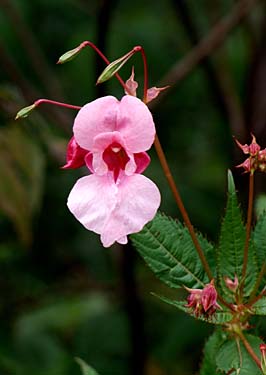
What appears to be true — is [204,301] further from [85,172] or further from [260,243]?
[85,172]

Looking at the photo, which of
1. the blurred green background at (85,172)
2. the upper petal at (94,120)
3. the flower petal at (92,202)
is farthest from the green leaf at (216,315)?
the blurred green background at (85,172)

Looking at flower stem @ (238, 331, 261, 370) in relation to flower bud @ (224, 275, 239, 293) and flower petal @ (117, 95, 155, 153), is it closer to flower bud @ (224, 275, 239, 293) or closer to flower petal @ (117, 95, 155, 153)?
flower bud @ (224, 275, 239, 293)

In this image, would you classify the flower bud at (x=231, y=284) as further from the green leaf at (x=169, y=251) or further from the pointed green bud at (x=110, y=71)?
the pointed green bud at (x=110, y=71)

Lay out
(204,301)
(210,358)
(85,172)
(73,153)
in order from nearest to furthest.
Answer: (204,301), (73,153), (210,358), (85,172)

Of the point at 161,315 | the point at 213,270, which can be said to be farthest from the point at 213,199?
the point at 213,270

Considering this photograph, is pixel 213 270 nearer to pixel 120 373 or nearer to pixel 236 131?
pixel 236 131

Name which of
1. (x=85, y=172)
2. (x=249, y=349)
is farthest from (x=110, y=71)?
(x=85, y=172)
